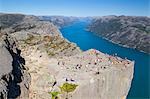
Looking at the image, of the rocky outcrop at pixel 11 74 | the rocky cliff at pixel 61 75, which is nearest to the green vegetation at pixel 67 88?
the rocky cliff at pixel 61 75

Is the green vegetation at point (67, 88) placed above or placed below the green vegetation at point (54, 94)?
above

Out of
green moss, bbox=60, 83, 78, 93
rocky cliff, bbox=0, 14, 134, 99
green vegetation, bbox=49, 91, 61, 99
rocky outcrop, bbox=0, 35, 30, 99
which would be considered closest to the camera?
green vegetation, bbox=49, 91, 61, 99

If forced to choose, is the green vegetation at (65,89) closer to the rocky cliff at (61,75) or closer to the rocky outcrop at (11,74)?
the rocky cliff at (61,75)

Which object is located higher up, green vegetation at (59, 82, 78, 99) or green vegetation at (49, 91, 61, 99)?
green vegetation at (59, 82, 78, 99)

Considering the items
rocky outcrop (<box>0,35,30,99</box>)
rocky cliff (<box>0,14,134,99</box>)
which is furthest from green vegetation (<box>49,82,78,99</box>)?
rocky outcrop (<box>0,35,30,99</box>)

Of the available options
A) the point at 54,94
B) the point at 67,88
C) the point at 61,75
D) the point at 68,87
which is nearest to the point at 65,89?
the point at 67,88

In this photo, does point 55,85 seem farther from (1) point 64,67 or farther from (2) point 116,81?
(2) point 116,81

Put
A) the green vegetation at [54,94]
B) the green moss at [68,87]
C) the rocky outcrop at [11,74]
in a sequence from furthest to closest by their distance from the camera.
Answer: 1. the rocky outcrop at [11,74]
2. the green moss at [68,87]
3. the green vegetation at [54,94]

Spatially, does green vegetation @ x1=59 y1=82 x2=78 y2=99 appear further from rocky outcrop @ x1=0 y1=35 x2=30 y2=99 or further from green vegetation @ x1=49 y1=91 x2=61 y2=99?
rocky outcrop @ x1=0 y1=35 x2=30 y2=99

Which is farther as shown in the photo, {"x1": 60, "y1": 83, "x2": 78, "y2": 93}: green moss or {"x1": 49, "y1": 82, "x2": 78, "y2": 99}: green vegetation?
{"x1": 60, "y1": 83, "x2": 78, "y2": 93}: green moss

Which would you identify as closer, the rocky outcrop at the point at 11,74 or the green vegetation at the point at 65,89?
the green vegetation at the point at 65,89

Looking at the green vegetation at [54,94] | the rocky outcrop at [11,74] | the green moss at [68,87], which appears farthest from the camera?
the rocky outcrop at [11,74]

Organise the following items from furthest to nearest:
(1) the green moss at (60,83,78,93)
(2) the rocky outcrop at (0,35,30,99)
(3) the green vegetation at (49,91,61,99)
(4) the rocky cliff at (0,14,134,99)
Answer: (2) the rocky outcrop at (0,35,30,99) < (4) the rocky cliff at (0,14,134,99) < (1) the green moss at (60,83,78,93) < (3) the green vegetation at (49,91,61,99)
